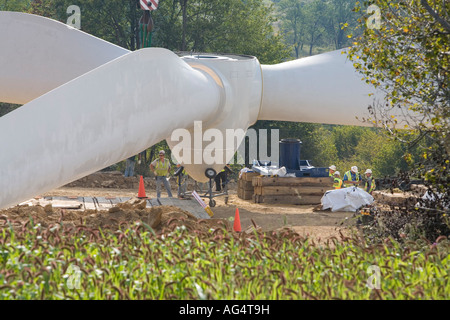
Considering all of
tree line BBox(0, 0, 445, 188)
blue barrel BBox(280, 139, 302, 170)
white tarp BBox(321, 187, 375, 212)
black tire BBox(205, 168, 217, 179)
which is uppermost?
tree line BBox(0, 0, 445, 188)

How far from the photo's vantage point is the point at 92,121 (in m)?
12.0

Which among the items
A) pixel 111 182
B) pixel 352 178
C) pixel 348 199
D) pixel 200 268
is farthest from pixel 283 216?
pixel 111 182

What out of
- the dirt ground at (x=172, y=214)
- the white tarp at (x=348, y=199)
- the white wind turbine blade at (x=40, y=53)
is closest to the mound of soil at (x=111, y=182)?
the dirt ground at (x=172, y=214)

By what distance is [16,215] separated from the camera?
46.3ft

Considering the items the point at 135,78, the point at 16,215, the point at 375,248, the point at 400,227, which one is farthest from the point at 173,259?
the point at 16,215

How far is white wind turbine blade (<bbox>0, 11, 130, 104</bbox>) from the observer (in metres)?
18.9

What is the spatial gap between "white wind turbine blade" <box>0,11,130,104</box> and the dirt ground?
4.44 meters

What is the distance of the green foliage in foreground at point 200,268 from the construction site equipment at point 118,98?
120 inches

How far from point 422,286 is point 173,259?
87.9 inches

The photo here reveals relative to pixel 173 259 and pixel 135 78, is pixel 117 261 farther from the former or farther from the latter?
pixel 135 78

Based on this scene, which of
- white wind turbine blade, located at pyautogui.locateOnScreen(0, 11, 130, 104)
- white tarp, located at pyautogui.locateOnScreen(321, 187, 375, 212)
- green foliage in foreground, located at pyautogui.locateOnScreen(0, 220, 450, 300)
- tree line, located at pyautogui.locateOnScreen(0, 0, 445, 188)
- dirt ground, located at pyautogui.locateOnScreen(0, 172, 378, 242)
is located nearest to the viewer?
green foliage in foreground, located at pyautogui.locateOnScreen(0, 220, 450, 300)

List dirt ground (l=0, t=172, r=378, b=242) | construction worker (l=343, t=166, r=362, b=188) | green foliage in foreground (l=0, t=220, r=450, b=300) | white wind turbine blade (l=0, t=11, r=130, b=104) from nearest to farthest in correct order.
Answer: green foliage in foreground (l=0, t=220, r=450, b=300), dirt ground (l=0, t=172, r=378, b=242), white wind turbine blade (l=0, t=11, r=130, b=104), construction worker (l=343, t=166, r=362, b=188)

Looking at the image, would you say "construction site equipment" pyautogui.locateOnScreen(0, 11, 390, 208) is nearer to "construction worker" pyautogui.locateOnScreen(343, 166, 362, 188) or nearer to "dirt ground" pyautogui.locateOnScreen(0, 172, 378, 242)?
"dirt ground" pyautogui.locateOnScreen(0, 172, 378, 242)

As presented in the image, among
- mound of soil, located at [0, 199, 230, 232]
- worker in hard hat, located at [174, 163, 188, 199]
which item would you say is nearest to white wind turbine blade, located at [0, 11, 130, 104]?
worker in hard hat, located at [174, 163, 188, 199]
